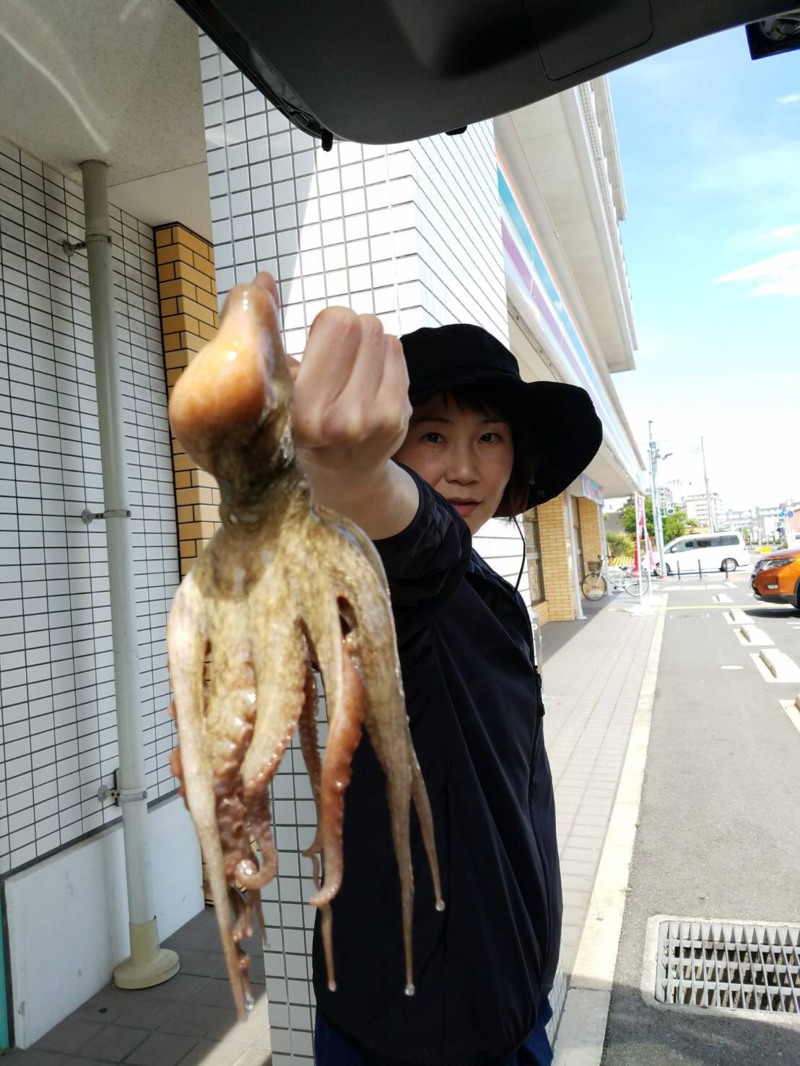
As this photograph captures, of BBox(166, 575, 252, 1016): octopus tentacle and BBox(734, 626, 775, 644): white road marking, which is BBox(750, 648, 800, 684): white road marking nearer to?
BBox(734, 626, 775, 644): white road marking

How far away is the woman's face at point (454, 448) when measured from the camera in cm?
160

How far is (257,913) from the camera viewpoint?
1.93 feet

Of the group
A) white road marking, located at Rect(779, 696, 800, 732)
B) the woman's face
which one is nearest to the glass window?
white road marking, located at Rect(779, 696, 800, 732)

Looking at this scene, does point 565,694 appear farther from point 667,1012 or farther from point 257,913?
point 257,913

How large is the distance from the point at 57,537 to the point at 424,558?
342cm

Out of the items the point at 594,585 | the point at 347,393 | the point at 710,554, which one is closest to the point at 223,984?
the point at 347,393

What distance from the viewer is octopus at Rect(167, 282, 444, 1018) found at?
52 centimetres

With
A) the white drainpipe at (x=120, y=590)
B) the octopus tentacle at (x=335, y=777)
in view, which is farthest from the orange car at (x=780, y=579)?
the octopus tentacle at (x=335, y=777)

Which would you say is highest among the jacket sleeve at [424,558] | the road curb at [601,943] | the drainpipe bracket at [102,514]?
the drainpipe bracket at [102,514]

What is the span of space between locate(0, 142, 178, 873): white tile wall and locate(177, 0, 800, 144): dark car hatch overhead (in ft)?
8.79

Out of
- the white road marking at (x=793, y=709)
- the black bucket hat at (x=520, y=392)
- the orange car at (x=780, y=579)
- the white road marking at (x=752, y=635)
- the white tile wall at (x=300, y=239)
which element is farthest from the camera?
the orange car at (x=780, y=579)

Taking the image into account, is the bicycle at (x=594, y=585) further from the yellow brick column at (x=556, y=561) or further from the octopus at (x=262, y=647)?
the octopus at (x=262, y=647)

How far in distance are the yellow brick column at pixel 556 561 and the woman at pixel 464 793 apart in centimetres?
1784

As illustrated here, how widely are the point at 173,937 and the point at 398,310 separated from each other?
3.75m
